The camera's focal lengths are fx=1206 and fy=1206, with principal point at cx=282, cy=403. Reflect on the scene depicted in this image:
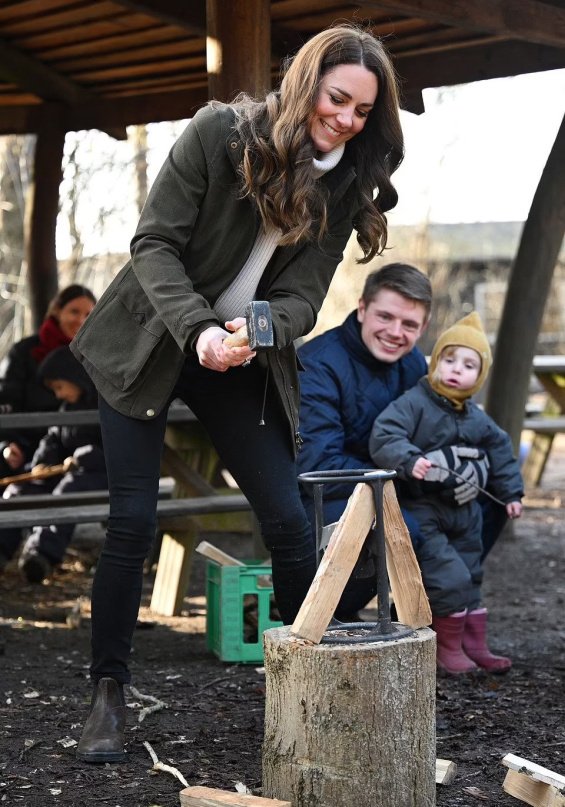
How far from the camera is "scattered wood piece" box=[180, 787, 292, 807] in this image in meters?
2.57

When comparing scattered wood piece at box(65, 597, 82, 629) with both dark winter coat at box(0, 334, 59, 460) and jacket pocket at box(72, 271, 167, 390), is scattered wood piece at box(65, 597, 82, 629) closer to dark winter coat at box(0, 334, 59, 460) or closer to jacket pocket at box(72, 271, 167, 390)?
dark winter coat at box(0, 334, 59, 460)

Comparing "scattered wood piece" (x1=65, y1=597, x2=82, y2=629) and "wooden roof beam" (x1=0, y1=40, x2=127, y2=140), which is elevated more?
"wooden roof beam" (x1=0, y1=40, x2=127, y2=140)

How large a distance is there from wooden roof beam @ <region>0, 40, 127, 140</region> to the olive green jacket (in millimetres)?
4197

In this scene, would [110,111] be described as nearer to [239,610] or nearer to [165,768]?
[239,610]

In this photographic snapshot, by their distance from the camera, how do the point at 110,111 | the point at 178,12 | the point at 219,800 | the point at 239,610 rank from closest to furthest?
the point at 219,800 < the point at 239,610 < the point at 178,12 < the point at 110,111

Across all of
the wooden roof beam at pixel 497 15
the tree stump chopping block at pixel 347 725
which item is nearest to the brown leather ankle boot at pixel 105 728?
the tree stump chopping block at pixel 347 725

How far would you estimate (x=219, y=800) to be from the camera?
8.49ft

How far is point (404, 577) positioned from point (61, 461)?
156 inches

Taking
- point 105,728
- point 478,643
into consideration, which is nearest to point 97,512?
point 478,643

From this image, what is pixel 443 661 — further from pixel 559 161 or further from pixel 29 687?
pixel 559 161

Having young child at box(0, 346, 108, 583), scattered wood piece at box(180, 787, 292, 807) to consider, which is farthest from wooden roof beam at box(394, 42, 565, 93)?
scattered wood piece at box(180, 787, 292, 807)

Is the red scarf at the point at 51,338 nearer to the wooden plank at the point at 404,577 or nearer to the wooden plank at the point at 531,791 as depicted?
the wooden plank at the point at 404,577

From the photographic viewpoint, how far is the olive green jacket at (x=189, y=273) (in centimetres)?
303

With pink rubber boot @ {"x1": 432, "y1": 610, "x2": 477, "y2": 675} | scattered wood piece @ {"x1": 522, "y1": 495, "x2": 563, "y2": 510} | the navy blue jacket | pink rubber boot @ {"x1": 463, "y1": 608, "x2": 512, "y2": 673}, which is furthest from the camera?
scattered wood piece @ {"x1": 522, "y1": 495, "x2": 563, "y2": 510}
